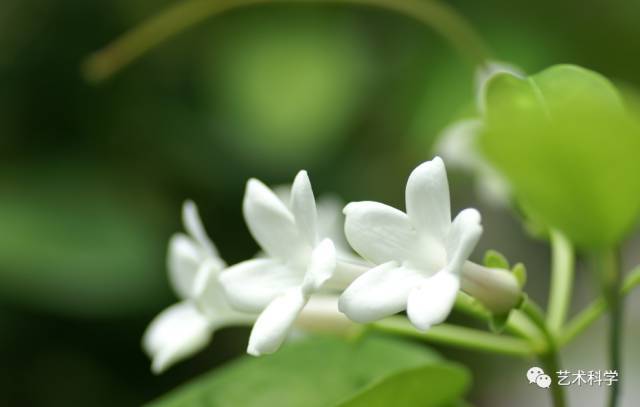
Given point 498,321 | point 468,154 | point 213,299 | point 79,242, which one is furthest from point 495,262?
point 79,242

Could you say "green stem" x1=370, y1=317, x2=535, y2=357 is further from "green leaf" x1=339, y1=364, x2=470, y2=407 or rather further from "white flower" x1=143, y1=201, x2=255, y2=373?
"white flower" x1=143, y1=201, x2=255, y2=373

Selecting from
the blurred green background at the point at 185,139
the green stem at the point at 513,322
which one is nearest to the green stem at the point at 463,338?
the green stem at the point at 513,322

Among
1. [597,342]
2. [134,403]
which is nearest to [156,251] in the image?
[134,403]

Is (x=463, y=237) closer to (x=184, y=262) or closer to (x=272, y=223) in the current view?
(x=272, y=223)

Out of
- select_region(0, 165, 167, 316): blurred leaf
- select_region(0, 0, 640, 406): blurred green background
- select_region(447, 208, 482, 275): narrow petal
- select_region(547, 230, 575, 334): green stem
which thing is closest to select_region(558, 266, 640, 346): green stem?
select_region(547, 230, 575, 334): green stem

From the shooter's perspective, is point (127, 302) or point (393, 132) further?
point (393, 132)

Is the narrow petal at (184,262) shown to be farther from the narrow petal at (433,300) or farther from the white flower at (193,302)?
the narrow petal at (433,300)

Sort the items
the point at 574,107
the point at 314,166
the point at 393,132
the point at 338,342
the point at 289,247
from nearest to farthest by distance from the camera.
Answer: the point at 574,107 → the point at 289,247 → the point at 338,342 → the point at 314,166 → the point at 393,132

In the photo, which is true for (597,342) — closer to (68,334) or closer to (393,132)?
(393,132)
